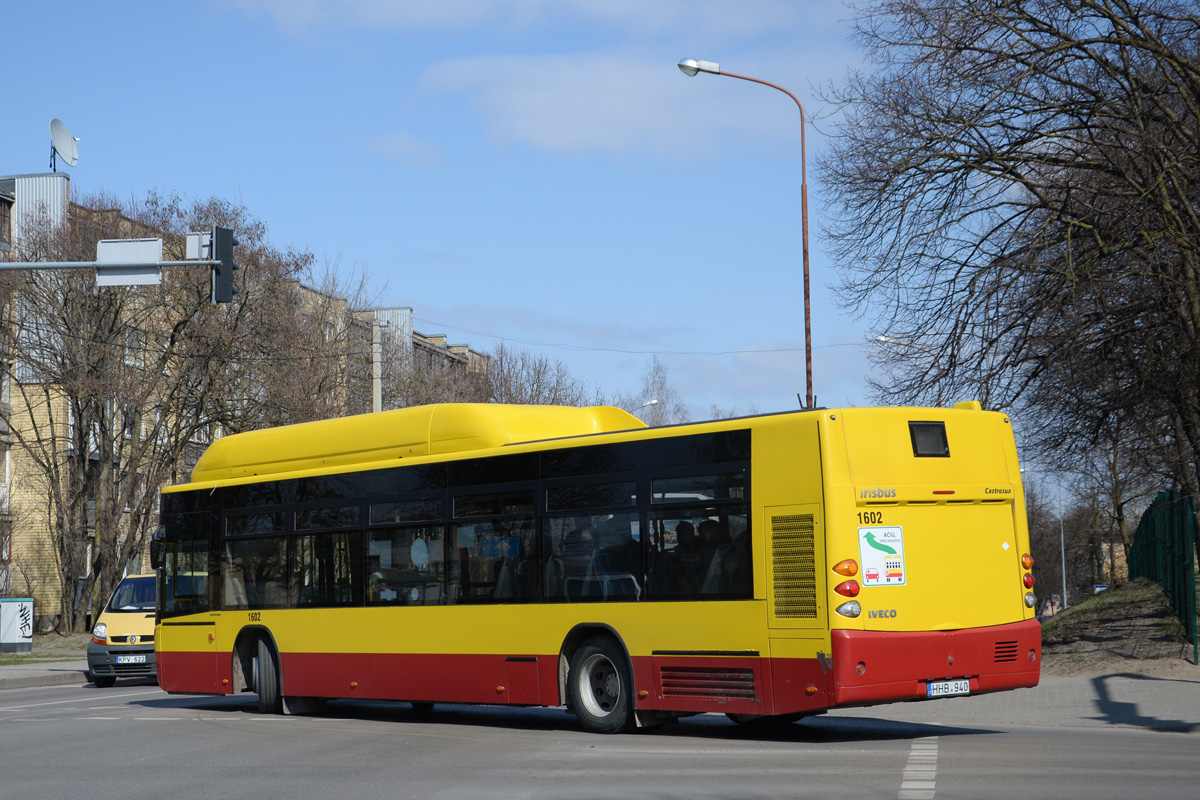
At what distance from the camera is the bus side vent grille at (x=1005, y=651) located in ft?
39.4

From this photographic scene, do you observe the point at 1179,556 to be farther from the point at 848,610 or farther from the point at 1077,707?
the point at 848,610

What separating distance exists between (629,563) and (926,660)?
282 centimetres

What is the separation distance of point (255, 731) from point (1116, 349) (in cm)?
1332

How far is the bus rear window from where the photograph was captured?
12.0m

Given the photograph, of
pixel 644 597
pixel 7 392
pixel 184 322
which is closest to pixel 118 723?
pixel 644 597

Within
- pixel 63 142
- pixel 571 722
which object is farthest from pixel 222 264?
pixel 63 142

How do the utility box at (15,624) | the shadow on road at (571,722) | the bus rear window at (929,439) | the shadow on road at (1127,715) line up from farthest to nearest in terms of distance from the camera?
1. the utility box at (15,624)
2. the shadow on road at (1127,715)
3. the shadow on road at (571,722)
4. the bus rear window at (929,439)

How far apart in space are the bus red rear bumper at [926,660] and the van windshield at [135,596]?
16.6 meters

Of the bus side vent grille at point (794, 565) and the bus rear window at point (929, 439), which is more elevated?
the bus rear window at point (929, 439)

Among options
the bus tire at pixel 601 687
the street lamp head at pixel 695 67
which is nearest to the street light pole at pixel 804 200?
the street lamp head at pixel 695 67

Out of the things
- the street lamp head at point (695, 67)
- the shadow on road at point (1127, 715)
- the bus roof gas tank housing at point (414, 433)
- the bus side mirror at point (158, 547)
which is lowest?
the shadow on road at point (1127, 715)

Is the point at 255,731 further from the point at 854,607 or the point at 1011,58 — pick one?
the point at 1011,58

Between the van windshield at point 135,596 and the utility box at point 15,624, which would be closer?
the van windshield at point 135,596

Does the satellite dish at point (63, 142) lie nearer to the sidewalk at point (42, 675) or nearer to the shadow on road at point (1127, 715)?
the sidewalk at point (42, 675)
